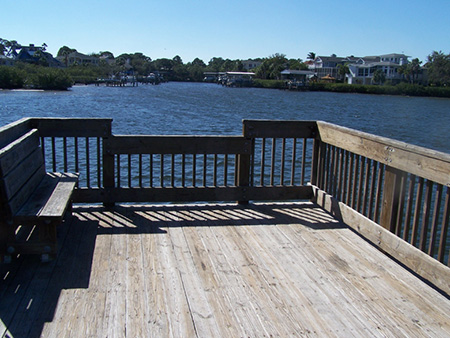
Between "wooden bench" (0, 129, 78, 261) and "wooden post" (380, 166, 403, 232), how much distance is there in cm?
311

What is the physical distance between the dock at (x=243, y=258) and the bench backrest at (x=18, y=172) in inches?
9.5

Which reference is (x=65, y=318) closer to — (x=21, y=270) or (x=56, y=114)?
(x=21, y=270)

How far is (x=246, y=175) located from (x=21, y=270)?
10.2 feet

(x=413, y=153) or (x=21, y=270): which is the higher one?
(x=413, y=153)

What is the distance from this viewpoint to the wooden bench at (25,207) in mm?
3914

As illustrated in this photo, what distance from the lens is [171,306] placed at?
3.48 meters

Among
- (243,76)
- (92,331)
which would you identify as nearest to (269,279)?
(92,331)

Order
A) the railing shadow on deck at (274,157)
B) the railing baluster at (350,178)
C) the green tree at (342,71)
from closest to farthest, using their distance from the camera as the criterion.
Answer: the railing shadow on deck at (274,157)
the railing baluster at (350,178)
the green tree at (342,71)

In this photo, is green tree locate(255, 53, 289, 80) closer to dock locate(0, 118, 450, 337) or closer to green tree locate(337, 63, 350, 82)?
green tree locate(337, 63, 350, 82)

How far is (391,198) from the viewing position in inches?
182

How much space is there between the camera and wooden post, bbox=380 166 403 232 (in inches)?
180

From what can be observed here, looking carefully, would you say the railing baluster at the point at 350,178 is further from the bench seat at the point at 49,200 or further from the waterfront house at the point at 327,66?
the waterfront house at the point at 327,66

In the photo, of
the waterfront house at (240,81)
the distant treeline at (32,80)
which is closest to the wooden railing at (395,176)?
the distant treeline at (32,80)

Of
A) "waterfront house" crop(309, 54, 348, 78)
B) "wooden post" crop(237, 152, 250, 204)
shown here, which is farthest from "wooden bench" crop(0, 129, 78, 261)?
"waterfront house" crop(309, 54, 348, 78)
